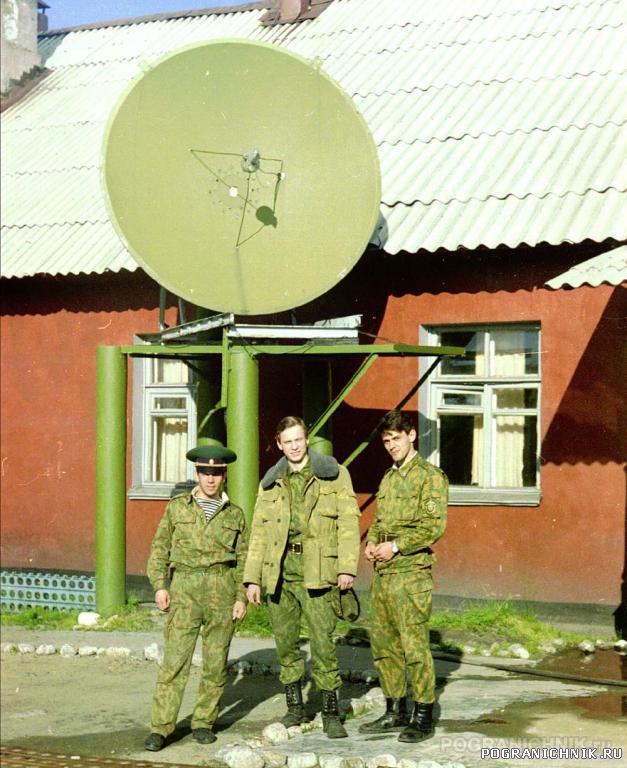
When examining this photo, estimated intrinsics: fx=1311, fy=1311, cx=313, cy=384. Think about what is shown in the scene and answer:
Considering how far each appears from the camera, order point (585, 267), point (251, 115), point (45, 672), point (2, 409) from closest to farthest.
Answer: point (585, 267)
point (45, 672)
point (251, 115)
point (2, 409)

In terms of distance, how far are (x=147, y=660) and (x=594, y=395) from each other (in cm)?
420

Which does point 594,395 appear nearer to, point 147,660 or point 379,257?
point 379,257

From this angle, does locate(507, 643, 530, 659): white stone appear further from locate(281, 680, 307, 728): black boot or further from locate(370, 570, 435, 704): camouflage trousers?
locate(281, 680, 307, 728): black boot

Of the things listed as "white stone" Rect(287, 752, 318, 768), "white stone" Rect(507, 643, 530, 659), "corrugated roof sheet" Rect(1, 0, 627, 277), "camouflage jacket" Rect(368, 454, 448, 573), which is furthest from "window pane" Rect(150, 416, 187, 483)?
"white stone" Rect(287, 752, 318, 768)

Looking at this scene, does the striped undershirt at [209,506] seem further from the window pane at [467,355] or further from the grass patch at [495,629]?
the window pane at [467,355]

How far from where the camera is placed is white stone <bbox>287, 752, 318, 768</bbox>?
6637 mm

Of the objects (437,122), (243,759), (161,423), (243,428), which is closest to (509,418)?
(243,428)

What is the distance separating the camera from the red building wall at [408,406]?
1083cm

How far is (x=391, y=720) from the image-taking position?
290 inches

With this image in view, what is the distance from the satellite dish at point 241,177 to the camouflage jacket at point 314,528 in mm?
2946

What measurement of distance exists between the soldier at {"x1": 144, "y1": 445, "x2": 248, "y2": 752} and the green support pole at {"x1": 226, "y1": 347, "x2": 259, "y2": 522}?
2.72m

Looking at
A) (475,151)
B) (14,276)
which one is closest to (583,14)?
(475,151)

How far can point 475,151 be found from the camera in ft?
40.1

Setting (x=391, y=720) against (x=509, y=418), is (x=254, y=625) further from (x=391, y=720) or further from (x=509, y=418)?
(x=391, y=720)
